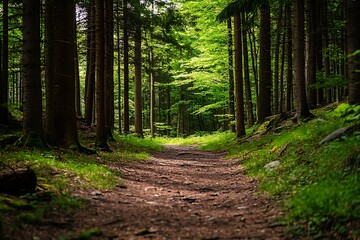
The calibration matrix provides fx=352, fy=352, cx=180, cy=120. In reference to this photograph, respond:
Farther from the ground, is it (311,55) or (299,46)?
(311,55)

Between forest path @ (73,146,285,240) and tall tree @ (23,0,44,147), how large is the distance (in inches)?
110

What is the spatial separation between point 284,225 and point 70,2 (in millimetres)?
9512

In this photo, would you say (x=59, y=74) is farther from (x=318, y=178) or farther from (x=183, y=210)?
(x=318, y=178)

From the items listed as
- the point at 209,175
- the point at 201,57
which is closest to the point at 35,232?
the point at 209,175

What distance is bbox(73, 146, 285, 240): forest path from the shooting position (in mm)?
4672

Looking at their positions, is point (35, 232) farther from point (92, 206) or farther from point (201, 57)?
point (201, 57)

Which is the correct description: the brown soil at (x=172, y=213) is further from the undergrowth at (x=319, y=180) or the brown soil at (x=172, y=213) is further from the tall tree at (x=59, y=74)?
the tall tree at (x=59, y=74)

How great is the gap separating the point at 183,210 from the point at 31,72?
17.3 ft

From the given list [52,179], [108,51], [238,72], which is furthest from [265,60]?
[52,179]

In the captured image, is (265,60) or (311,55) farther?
(265,60)

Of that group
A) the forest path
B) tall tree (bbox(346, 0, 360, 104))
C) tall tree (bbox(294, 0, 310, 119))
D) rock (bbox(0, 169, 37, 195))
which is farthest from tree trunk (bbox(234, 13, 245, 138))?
rock (bbox(0, 169, 37, 195))

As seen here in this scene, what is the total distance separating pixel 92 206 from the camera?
588 centimetres

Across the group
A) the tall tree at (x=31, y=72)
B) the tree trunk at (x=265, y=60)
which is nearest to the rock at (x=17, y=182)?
the tall tree at (x=31, y=72)

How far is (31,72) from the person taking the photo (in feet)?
28.4
